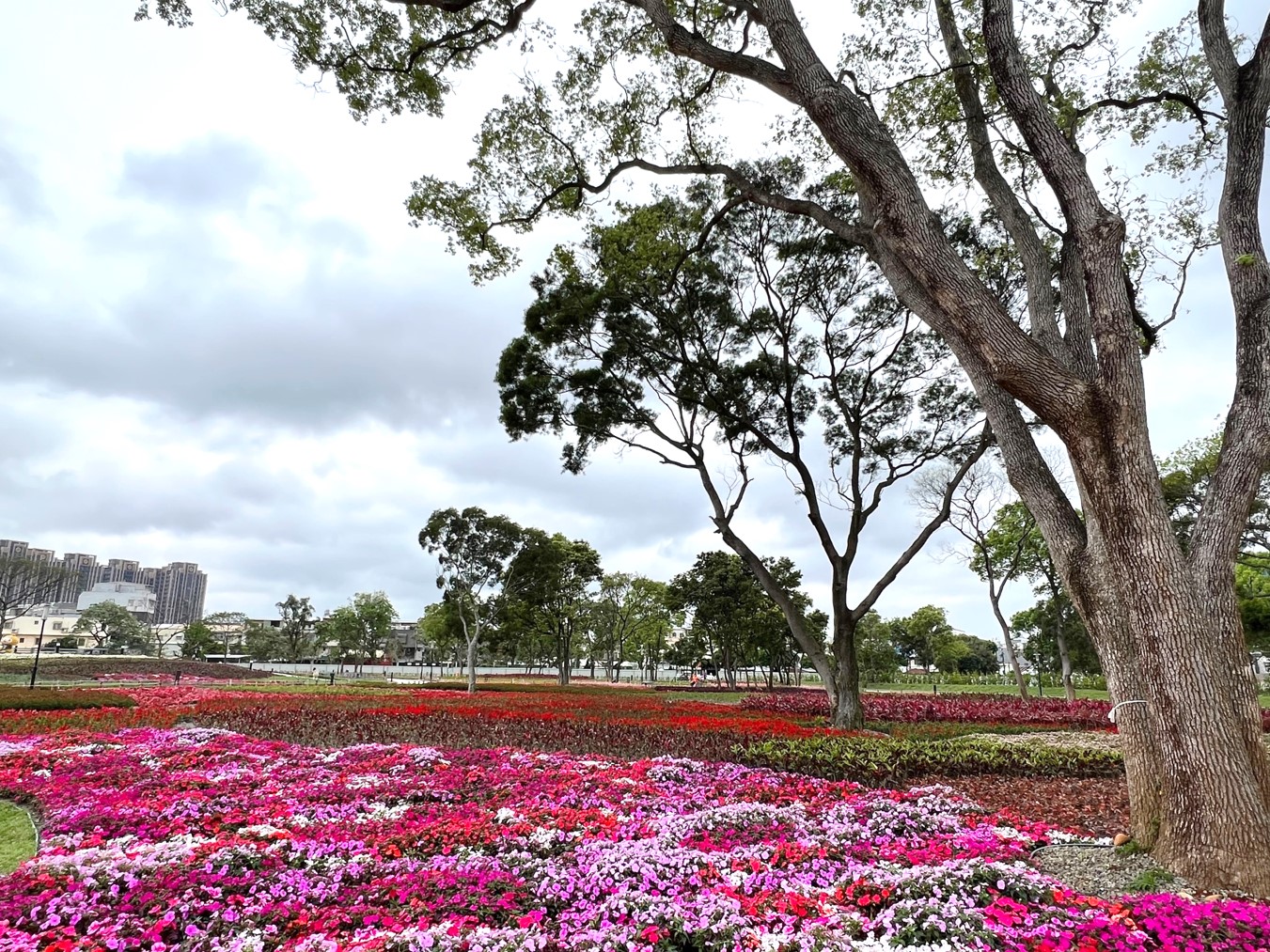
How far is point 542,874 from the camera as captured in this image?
3.71 metres

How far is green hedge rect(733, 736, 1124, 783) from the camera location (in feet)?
24.5

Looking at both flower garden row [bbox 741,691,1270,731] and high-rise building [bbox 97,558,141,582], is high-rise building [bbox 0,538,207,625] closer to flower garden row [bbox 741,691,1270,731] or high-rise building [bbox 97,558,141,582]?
high-rise building [bbox 97,558,141,582]

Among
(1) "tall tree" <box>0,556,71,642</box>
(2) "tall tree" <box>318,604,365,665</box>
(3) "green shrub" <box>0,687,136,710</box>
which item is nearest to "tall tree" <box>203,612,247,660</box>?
(2) "tall tree" <box>318,604,365,665</box>

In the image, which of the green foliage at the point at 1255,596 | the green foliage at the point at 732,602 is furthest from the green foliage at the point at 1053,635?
the green foliage at the point at 732,602

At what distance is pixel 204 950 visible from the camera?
109 inches

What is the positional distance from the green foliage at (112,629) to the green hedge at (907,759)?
7368cm

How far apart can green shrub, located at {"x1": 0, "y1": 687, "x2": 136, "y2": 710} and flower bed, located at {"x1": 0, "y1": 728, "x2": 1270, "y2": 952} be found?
30.2ft

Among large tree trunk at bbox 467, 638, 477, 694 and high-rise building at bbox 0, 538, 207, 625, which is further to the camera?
high-rise building at bbox 0, 538, 207, 625

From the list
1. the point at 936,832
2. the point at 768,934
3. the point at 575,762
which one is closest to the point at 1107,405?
the point at 936,832

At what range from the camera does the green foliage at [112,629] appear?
61.7m

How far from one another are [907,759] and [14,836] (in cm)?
852

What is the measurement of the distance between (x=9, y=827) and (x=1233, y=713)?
8.81 meters

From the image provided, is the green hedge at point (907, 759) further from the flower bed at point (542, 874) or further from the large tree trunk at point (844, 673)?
the large tree trunk at point (844, 673)

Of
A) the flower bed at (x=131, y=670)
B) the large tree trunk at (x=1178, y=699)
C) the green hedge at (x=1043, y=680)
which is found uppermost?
the large tree trunk at (x=1178, y=699)
